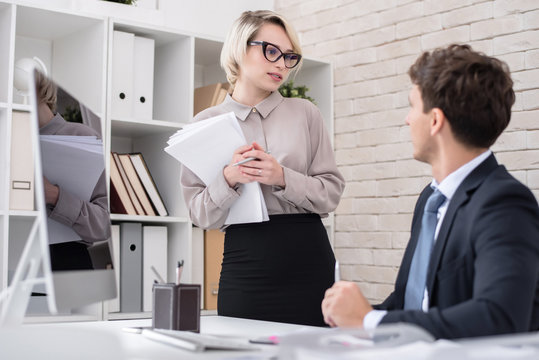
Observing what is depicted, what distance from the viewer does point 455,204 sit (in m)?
1.28

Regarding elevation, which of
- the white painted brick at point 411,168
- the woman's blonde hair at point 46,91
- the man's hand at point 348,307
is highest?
the white painted brick at point 411,168

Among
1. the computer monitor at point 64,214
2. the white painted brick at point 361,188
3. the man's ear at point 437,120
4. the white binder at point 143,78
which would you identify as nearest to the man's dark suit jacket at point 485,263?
the man's ear at point 437,120

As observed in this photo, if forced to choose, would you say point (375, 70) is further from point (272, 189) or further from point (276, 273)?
point (276, 273)

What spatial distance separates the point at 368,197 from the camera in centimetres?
336

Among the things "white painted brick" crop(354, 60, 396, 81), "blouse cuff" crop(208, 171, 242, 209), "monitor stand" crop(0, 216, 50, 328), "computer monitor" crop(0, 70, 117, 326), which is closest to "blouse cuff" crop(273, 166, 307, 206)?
"blouse cuff" crop(208, 171, 242, 209)

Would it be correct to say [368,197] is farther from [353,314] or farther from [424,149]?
[353,314]

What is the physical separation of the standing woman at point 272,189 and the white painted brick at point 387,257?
113cm

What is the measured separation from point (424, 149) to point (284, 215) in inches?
30.5

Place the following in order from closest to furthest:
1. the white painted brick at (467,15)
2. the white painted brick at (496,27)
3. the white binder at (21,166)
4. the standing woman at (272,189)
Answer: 1. the standing woman at (272,189)
2. the white binder at (21,166)
3. the white painted brick at (496,27)
4. the white painted brick at (467,15)

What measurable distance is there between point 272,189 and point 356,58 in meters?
1.64

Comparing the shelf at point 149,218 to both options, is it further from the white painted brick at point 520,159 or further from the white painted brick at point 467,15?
the white painted brick at point 467,15

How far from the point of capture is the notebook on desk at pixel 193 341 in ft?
3.58

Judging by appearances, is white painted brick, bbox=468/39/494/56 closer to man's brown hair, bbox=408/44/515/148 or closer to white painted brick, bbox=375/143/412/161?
white painted brick, bbox=375/143/412/161

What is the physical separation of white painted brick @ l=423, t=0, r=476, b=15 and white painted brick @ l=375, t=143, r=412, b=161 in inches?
25.3
